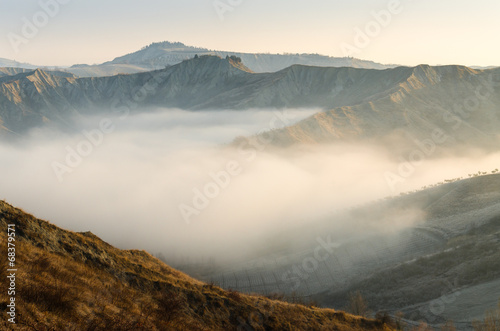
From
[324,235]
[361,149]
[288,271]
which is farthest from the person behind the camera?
[361,149]

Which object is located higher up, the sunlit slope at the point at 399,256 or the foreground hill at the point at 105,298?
the sunlit slope at the point at 399,256

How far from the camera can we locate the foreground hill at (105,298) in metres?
12.0

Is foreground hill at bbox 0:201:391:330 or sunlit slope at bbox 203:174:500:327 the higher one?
sunlit slope at bbox 203:174:500:327

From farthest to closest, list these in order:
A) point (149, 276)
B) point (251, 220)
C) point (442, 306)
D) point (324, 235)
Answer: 1. point (251, 220)
2. point (324, 235)
3. point (442, 306)
4. point (149, 276)

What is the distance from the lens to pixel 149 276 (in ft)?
75.3

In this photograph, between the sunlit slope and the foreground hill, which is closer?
the foreground hill

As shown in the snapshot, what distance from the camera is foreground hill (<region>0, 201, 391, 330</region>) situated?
39.3 ft

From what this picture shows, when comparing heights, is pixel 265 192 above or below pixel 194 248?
above

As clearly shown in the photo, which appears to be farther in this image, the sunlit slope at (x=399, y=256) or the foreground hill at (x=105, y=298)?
the sunlit slope at (x=399, y=256)

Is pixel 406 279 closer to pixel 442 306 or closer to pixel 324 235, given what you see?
pixel 442 306

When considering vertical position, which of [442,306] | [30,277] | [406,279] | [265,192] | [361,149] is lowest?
[30,277]

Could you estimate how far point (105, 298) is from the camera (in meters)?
15.6

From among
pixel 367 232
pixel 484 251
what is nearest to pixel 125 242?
pixel 367 232

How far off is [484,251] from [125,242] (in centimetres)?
10863
